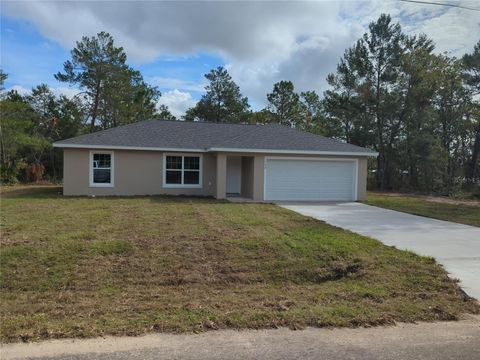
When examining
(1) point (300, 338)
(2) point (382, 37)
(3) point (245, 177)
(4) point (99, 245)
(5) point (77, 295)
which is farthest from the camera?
(2) point (382, 37)

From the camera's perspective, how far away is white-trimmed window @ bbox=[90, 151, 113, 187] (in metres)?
18.5

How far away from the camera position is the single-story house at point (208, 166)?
710 inches

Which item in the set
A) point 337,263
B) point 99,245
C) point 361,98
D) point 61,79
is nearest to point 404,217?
point 337,263

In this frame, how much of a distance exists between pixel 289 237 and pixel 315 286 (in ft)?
8.58

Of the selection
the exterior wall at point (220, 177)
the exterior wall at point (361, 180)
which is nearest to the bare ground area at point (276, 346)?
the exterior wall at point (220, 177)

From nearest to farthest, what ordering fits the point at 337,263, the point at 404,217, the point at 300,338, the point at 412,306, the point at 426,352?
the point at 426,352, the point at 300,338, the point at 412,306, the point at 337,263, the point at 404,217

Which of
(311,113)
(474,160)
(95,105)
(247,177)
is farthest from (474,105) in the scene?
(95,105)

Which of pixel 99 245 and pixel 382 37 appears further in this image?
pixel 382 37

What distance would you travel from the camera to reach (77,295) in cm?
589

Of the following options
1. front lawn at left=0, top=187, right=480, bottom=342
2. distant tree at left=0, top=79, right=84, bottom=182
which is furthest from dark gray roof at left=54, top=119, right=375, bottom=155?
distant tree at left=0, top=79, right=84, bottom=182

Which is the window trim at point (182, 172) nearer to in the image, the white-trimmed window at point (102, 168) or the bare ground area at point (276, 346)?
the white-trimmed window at point (102, 168)

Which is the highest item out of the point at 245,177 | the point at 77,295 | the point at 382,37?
the point at 382,37

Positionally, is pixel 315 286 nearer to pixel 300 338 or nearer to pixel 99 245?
pixel 300 338

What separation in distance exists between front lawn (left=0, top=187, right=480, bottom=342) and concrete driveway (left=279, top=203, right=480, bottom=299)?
421 mm
